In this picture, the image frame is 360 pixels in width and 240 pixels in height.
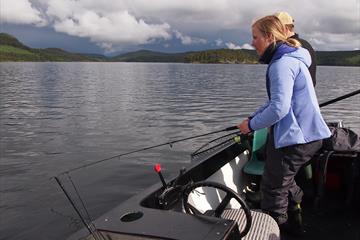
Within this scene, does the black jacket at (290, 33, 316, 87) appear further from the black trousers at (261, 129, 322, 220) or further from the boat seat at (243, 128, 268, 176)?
the boat seat at (243, 128, 268, 176)

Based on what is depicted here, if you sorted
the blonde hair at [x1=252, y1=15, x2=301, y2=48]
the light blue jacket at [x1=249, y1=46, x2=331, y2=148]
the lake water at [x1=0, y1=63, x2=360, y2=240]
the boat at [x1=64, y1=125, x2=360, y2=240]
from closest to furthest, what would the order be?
1. the boat at [x1=64, y1=125, x2=360, y2=240]
2. the light blue jacket at [x1=249, y1=46, x2=331, y2=148]
3. the blonde hair at [x1=252, y1=15, x2=301, y2=48]
4. the lake water at [x1=0, y1=63, x2=360, y2=240]

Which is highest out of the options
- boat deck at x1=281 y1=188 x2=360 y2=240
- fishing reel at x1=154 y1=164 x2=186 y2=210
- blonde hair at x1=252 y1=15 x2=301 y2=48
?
blonde hair at x1=252 y1=15 x2=301 y2=48

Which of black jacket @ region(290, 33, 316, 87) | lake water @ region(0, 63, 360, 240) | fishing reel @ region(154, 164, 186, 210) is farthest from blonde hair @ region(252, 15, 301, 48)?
lake water @ region(0, 63, 360, 240)

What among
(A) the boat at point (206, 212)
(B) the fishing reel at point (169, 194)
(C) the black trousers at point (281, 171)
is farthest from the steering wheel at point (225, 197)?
(C) the black trousers at point (281, 171)

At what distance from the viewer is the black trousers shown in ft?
13.0

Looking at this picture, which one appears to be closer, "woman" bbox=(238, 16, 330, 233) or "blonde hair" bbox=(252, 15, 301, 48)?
"woman" bbox=(238, 16, 330, 233)

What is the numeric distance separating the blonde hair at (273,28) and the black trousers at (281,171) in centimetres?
93

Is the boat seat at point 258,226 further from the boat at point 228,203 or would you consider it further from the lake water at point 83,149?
the lake water at point 83,149

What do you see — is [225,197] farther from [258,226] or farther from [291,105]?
[291,105]

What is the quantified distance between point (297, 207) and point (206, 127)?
14.4 meters

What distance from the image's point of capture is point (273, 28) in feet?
12.3

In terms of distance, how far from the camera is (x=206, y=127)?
1894 cm

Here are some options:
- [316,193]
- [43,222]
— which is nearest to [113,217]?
[316,193]

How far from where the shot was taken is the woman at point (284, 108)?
362 cm
